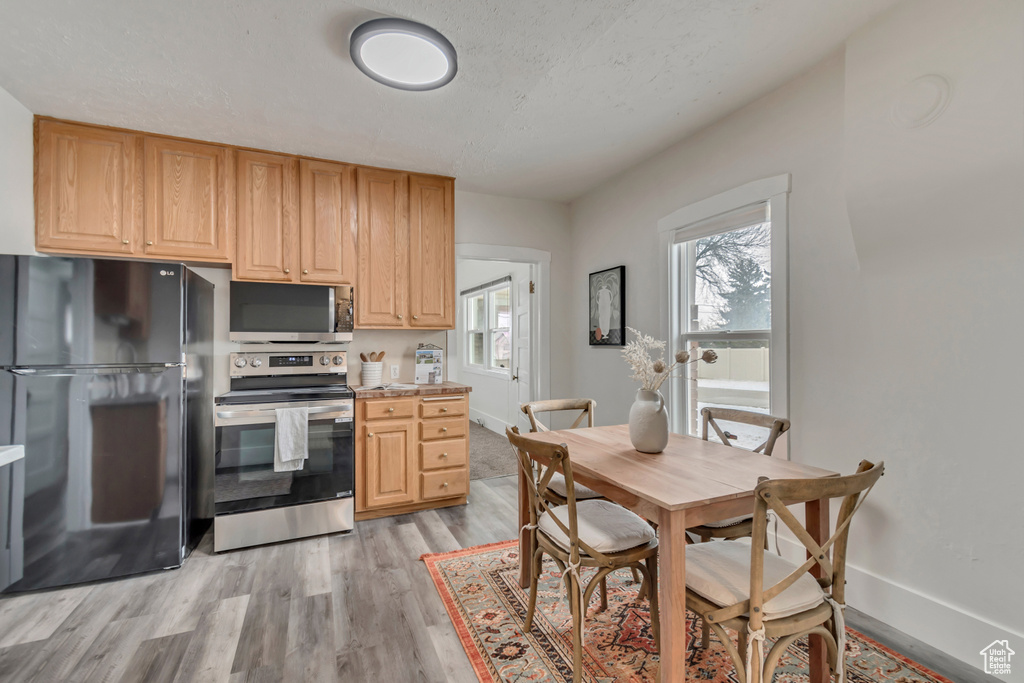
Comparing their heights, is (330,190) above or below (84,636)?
above

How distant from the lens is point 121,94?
2.34m

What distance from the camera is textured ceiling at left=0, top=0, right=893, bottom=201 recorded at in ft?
5.85

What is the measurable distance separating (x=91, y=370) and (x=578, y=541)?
98.1 inches

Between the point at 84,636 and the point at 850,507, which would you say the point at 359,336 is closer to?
the point at 84,636

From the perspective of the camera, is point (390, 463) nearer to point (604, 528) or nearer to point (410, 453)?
point (410, 453)

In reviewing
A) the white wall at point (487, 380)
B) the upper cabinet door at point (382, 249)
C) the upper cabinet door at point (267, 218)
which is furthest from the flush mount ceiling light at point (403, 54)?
the white wall at point (487, 380)

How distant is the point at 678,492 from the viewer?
4.55 feet

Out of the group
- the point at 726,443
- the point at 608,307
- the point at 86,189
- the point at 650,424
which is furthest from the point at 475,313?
the point at 650,424

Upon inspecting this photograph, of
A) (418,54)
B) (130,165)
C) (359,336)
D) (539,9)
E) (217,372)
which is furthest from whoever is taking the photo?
(359,336)

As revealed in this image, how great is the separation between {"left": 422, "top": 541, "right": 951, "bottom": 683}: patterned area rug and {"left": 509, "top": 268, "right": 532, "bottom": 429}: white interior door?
226 centimetres

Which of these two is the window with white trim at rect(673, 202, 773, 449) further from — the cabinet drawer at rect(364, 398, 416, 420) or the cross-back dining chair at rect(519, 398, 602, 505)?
the cabinet drawer at rect(364, 398, 416, 420)

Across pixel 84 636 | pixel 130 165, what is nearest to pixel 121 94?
pixel 130 165

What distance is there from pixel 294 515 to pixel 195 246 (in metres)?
1.85

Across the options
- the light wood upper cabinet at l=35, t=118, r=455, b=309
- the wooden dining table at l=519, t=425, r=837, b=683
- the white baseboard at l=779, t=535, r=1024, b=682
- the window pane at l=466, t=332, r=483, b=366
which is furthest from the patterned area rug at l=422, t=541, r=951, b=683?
the window pane at l=466, t=332, r=483, b=366
